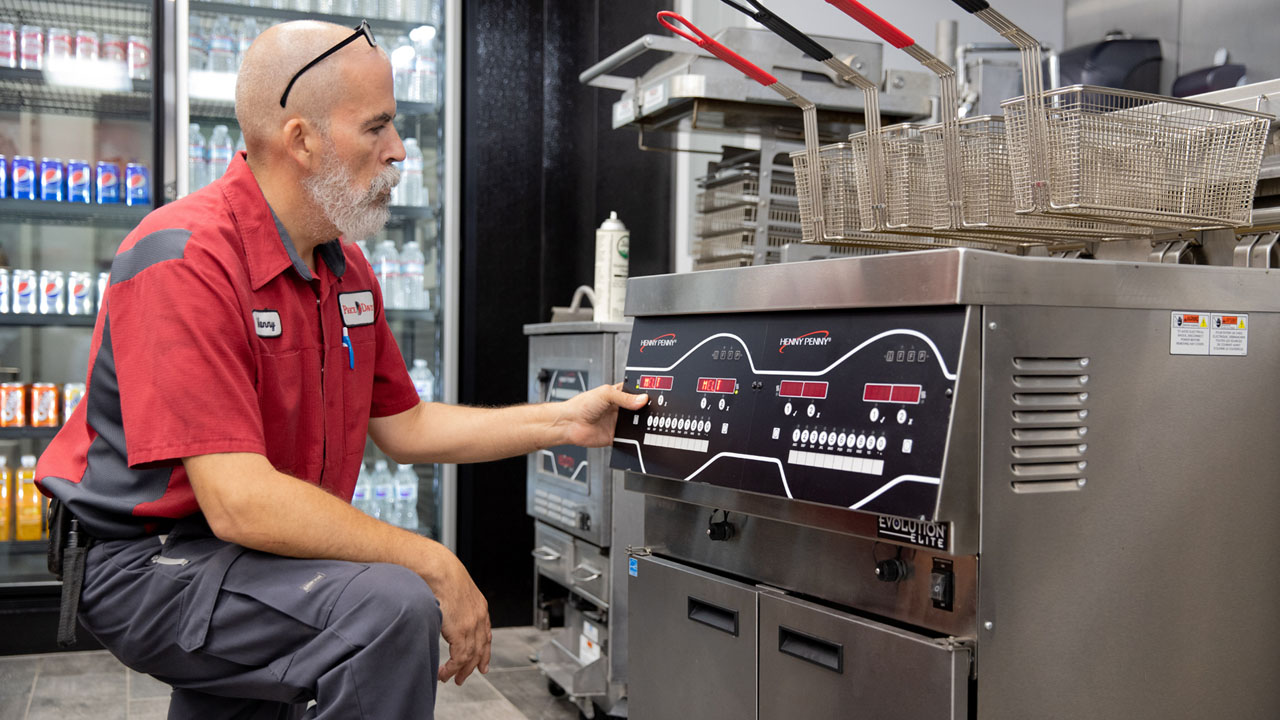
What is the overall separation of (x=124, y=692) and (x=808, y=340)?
111 inches

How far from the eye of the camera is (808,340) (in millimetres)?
1416

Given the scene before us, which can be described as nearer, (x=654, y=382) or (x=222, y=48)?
(x=654, y=382)

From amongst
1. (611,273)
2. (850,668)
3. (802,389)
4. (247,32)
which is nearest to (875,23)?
(802,389)

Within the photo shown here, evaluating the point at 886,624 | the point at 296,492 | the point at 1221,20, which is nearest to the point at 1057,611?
the point at 886,624

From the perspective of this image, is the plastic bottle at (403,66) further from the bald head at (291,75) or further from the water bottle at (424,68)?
the bald head at (291,75)

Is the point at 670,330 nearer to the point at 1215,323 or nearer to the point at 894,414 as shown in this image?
the point at 894,414

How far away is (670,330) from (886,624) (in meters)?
0.58

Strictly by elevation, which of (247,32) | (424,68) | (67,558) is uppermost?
(247,32)

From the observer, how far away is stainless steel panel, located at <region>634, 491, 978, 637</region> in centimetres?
124

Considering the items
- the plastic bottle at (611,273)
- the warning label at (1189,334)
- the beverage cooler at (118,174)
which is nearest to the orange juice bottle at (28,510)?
the beverage cooler at (118,174)

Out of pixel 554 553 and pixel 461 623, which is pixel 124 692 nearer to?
pixel 554 553

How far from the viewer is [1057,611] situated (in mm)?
1253

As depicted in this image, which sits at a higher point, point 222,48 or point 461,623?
point 222,48

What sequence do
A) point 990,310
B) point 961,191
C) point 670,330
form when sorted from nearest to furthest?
point 990,310 < point 961,191 < point 670,330
